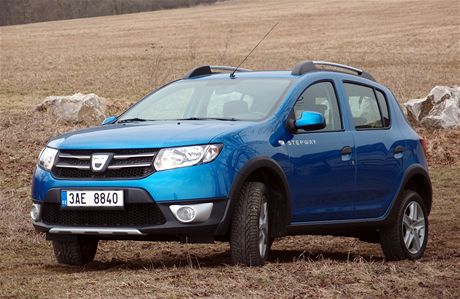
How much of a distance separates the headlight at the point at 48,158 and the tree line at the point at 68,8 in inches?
3348

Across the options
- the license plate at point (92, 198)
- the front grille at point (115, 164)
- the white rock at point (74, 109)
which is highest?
the front grille at point (115, 164)

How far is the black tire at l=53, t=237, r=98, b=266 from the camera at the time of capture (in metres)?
8.37

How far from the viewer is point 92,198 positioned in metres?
7.52

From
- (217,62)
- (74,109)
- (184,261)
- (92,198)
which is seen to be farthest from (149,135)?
(217,62)

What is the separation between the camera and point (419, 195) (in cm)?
992

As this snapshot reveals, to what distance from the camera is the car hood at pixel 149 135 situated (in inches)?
296

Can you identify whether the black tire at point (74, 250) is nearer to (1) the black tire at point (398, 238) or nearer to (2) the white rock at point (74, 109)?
(1) the black tire at point (398, 238)

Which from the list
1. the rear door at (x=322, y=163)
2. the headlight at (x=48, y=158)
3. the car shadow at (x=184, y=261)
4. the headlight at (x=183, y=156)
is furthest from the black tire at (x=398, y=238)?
the headlight at (x=48, y=158)

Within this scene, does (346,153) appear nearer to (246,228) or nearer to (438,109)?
(246,228)

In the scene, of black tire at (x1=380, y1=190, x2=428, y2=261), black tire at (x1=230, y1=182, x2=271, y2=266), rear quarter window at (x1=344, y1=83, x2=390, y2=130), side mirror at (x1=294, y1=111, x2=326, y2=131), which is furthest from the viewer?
black tire at (x1=380, y1=190, x2=428, y2=261)

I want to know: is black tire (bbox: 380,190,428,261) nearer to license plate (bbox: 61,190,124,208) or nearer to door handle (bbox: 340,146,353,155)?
door handle (bbox: 340,146,353,155)

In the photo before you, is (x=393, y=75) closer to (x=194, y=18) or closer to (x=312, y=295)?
(x=312, y=295)

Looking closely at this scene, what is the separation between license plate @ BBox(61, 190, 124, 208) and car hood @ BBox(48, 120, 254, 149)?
0.31 meters

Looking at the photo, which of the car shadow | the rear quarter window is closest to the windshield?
the rear quarter window
